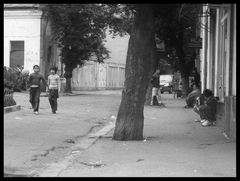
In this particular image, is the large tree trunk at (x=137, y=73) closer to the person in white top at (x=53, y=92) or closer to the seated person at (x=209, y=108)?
the seated person at (x=209, y=108)

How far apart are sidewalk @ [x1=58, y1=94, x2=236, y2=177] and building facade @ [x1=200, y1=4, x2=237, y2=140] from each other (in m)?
0.45

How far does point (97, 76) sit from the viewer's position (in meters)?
42.3

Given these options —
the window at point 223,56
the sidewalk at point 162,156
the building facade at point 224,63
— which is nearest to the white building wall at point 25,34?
the building facade at point 224,63

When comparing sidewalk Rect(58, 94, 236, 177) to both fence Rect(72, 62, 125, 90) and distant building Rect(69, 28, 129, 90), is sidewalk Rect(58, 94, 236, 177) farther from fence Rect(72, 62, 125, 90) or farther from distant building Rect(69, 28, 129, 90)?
distant building Rect(69, 28, 129, 90)

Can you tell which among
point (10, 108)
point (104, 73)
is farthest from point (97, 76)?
point (10, 108)

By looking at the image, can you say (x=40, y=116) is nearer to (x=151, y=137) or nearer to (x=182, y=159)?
(x=151, y=137)

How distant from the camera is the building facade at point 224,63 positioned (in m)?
11.7

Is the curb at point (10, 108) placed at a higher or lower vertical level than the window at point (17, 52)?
lower

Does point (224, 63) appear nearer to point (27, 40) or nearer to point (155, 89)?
point (155, 89)

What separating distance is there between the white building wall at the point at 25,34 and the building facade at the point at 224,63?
16.6 metres

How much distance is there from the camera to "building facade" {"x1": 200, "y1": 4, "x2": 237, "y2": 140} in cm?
1170

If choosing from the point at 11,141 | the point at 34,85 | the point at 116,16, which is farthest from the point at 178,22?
the point at 11,141

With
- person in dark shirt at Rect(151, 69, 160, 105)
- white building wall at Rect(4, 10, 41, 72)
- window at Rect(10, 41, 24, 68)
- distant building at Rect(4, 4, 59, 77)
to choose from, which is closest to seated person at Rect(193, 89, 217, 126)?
person in dark shirt at Rect(151, 69, 160, 105)

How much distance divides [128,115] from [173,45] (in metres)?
15.4
